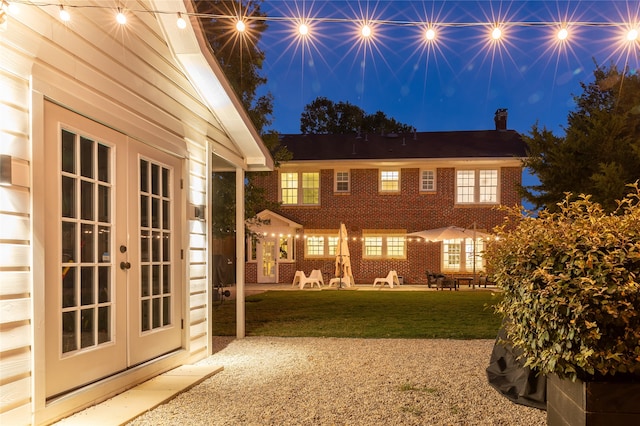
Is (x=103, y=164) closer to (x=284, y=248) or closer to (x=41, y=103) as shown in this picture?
(x=41, y=103)

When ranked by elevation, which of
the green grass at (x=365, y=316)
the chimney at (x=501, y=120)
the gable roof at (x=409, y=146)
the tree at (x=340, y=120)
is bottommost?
the green grass at (x=365, y=316)

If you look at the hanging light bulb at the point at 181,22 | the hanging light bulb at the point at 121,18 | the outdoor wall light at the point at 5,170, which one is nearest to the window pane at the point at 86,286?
the outdoor wall light at the point at 5,170

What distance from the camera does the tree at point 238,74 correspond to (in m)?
12.6

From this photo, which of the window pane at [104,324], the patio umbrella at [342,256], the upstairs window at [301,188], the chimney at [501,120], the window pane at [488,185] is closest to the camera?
the window pane at [104,324]

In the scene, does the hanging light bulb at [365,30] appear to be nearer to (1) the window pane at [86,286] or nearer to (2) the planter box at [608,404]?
(1) the window pane at [86,286]

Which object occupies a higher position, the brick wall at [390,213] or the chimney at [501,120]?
the chimney at [501,120]

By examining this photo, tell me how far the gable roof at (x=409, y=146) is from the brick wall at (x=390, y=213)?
692mm

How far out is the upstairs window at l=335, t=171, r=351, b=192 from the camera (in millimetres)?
21016

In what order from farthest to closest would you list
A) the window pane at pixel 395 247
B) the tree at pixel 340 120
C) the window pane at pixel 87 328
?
the tree at pixel 340 120
the window pane at pixel 395 247
the window pane at pixel 87 328

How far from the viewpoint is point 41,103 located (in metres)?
3.84

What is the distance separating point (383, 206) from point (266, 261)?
208 inches

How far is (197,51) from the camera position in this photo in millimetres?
5797

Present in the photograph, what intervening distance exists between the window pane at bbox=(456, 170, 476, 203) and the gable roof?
2.54 ft

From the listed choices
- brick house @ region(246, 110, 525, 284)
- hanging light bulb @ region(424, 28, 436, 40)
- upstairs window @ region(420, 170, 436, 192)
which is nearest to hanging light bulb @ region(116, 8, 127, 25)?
hanging light bulb @ region(424, 28, 436, 40)
